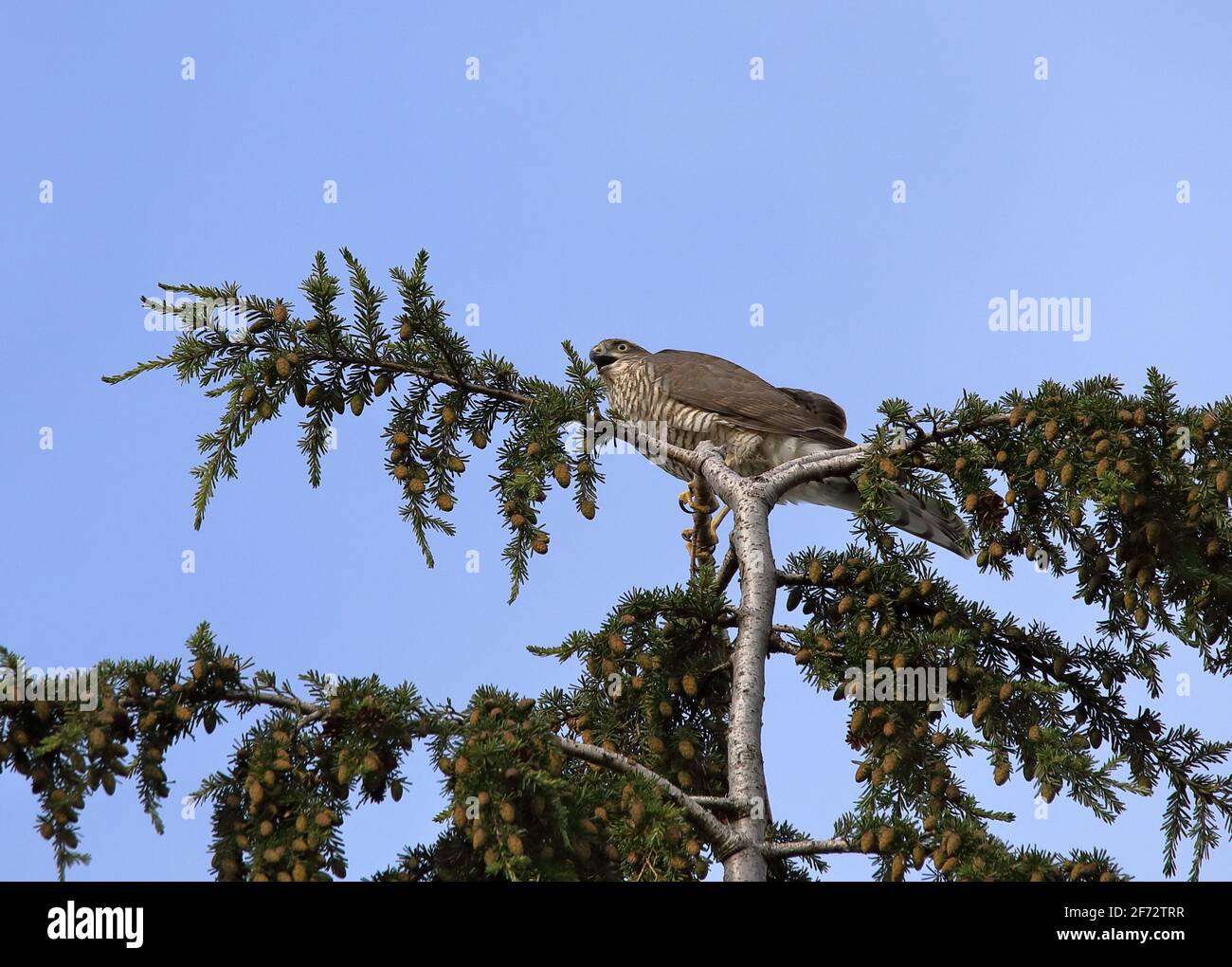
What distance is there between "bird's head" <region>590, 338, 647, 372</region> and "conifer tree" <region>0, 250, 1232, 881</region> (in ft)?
8.99

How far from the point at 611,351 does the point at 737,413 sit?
1.51 metres

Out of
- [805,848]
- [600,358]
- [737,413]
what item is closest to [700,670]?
[805,848]

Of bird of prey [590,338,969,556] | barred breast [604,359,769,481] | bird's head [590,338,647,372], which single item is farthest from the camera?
bird's head [590,338,647,372]

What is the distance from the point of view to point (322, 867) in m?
2.73

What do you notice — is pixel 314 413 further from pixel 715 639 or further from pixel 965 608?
pixel 965 608

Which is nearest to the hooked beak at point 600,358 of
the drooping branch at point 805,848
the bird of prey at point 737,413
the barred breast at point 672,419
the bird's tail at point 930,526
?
the barred breast at point 672,419

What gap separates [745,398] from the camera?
6.66 m

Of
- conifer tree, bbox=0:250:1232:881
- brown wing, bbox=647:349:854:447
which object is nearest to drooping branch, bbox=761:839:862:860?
conifer tree, bbox=0:250:1232:881

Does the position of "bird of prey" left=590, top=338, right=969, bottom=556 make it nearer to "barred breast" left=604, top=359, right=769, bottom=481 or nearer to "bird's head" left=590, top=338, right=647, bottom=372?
"barred breast" left=604, top=359, right=769, bottom=481

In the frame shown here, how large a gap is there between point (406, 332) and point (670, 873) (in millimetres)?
2454

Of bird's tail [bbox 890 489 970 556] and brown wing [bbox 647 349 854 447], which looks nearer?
bird's tail [bbox 890 489 970 556]

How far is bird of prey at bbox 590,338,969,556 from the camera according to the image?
647cm

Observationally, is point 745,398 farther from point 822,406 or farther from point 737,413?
point 822,406
